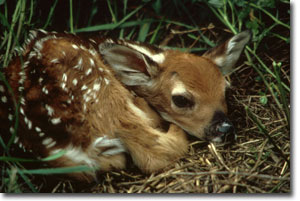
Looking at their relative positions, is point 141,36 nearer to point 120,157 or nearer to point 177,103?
point 177,103

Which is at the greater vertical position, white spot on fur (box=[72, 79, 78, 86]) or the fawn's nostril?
white spot on fur (box=[72, 79, 78, 86])

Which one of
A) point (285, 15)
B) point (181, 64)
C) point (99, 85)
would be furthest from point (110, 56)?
point (285, 15)

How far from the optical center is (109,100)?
1.92 meters

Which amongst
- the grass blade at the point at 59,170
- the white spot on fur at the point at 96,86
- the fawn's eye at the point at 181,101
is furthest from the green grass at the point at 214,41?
the white spot on fur at the point at 96,86

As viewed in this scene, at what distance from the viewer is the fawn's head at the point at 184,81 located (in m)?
1.96

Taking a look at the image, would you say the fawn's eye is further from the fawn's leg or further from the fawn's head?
the fawn's leg

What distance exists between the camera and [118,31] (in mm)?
2602

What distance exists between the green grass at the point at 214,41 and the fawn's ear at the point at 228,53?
14 cm

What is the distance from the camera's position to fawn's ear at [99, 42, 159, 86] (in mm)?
1950

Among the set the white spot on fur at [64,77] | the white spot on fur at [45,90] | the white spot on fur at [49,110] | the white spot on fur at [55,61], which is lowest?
the white spot on fur at [49,110]

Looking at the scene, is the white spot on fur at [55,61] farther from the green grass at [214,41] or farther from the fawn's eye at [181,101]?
the fawn's eye at [181,101]

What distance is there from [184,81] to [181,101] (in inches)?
4.3

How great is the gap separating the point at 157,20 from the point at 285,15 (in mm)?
826

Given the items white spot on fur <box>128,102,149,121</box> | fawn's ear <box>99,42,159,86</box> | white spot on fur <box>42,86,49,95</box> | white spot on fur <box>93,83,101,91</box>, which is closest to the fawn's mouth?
white spot on fur <box>128,102,149,121</box>
